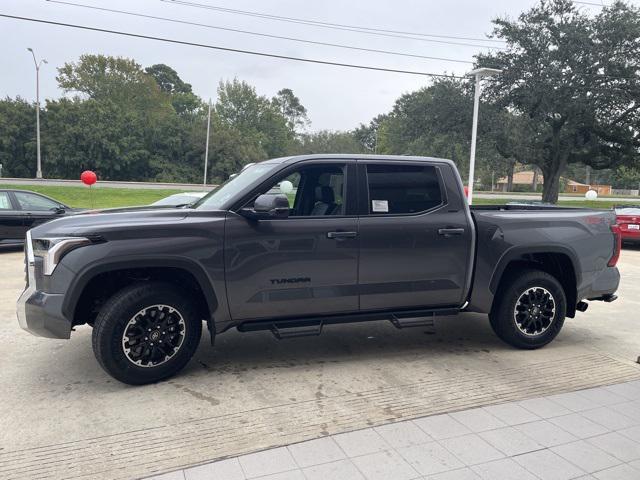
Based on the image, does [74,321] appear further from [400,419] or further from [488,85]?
[488,85]

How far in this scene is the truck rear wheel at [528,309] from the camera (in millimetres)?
5074

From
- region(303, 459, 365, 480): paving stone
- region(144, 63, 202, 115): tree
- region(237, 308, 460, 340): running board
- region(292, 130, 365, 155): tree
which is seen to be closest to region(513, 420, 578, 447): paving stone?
region(303, 459, 365, 480): paving stone

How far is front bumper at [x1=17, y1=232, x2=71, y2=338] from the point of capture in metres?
3.80

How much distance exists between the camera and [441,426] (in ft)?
11.5

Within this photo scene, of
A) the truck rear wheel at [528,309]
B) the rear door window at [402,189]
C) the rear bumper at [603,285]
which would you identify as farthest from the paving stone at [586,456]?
the rear bumper at [603,285]

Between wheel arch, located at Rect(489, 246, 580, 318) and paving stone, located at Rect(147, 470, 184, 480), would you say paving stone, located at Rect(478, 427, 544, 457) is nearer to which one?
wheel arch, located at Rect(489, 246, 580, 318)

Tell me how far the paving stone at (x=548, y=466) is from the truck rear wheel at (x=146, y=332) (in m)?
2.63

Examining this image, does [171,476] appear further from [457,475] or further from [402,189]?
[402,189]

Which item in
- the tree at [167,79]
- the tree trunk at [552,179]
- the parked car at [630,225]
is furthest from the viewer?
the tree at [167,79]

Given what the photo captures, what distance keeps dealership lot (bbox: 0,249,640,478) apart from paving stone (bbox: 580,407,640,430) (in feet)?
1.41

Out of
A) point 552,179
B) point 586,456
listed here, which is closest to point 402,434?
point 586,456

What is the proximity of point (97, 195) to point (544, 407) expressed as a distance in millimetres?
28356

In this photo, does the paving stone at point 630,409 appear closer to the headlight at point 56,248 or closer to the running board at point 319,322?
the running board at point 319,322

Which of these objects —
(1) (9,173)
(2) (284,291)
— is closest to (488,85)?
(2) (284,291)
